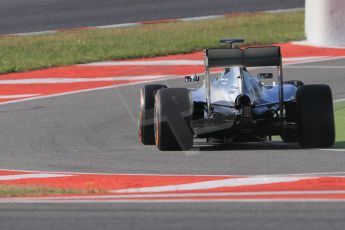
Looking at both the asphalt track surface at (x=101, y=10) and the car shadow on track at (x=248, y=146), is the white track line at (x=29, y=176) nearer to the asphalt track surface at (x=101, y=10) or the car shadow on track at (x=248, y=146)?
the car shadow on track at (x=248, y=146)

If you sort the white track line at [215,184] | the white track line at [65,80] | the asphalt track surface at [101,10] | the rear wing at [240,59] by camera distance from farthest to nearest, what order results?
1. the asphalt track surface at [101,10]
2. the white track line at [65,80]
3. the rear wing at [240,59]
4. the white track line at [215,184]

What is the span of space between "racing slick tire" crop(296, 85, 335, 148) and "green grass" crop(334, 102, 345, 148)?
417 mm

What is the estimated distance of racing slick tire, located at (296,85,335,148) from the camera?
1406 cm

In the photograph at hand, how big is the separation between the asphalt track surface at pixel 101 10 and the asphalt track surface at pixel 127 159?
669cm

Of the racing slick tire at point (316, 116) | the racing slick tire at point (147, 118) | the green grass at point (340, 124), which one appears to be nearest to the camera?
the racing slick tire at point (316, 116)

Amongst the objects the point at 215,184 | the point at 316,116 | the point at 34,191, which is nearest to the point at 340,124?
the point at 316,116

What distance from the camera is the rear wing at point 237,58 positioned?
14266 mm

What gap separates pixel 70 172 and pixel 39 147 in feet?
8.44

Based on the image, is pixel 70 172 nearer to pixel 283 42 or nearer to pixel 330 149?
pixel 330 149

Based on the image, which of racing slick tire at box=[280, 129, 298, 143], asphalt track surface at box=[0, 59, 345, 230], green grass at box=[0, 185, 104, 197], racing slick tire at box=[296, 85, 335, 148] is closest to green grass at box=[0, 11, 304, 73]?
asphalt track surface at box=[0, 59, 345, 230]

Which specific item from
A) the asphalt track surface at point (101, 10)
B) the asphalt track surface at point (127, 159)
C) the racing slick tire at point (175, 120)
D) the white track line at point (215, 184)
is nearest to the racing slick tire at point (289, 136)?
the asphalt track surface at point (127, 159)

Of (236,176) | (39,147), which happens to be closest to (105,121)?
(39,147)

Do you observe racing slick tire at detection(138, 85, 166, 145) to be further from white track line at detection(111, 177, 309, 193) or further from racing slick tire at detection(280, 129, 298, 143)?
white track line at detection(111, 177, 309, 193)

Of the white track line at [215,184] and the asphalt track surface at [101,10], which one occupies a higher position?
the asphalt track surface at [101,10]
